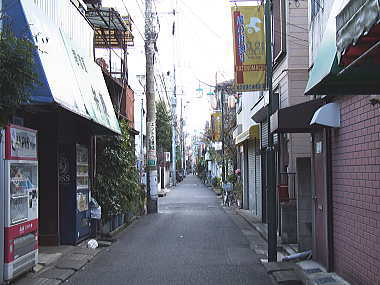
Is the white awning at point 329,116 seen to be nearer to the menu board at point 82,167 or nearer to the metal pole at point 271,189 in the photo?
the metal pole at point 271,189

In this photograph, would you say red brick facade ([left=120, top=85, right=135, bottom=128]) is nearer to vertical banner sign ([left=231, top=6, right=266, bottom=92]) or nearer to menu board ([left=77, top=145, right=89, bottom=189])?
menu board ([left=77, top=145, right=89, bottom=189])

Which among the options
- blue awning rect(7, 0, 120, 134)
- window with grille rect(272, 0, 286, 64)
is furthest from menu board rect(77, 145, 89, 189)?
window with grille rect(272, 0, 286, 64)

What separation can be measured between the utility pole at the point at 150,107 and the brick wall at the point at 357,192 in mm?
16545

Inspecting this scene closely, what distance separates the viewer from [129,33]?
20.1 meters

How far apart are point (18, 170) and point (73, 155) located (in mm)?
4409

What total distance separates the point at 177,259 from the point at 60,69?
189 inches

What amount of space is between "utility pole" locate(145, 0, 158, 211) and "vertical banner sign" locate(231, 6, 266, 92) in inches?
446

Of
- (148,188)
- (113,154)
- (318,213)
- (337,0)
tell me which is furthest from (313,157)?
(148,188)

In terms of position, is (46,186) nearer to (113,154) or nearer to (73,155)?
(73,155)

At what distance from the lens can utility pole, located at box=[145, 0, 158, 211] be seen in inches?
956

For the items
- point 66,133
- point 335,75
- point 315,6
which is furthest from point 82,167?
point 335,75

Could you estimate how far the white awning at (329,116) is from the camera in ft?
27.1

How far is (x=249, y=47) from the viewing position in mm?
13180

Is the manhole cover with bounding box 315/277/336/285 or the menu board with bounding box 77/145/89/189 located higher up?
the menu board with bounding box 77/145/89/189
